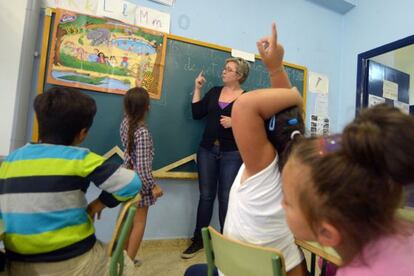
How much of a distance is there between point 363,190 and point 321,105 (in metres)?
2.73

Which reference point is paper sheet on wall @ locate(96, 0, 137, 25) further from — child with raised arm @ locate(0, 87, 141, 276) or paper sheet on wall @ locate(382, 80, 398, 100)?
→ paper sheet on wall @ locate(382, 80, 398, 100)

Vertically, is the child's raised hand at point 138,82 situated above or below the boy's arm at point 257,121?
above

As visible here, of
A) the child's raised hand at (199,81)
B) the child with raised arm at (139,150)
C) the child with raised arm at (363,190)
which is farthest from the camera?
the child's raised hand at (199,81)

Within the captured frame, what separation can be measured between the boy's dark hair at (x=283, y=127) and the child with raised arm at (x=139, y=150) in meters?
1.03

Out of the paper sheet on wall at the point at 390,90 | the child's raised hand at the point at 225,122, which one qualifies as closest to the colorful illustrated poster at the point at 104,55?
the child's raised hand at the point at 225,122

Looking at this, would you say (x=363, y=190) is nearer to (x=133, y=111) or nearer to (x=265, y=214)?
(x=265, y=214)

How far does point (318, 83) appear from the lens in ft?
9.56

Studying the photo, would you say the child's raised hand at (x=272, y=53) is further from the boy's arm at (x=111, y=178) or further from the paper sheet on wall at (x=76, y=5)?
the paper sheet on wall at (x=76, y=5)

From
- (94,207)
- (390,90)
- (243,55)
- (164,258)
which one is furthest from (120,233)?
(390,90)

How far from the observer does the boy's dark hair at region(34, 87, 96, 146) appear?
0.93 m

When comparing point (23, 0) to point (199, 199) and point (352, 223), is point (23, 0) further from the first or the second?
point (352, 223)

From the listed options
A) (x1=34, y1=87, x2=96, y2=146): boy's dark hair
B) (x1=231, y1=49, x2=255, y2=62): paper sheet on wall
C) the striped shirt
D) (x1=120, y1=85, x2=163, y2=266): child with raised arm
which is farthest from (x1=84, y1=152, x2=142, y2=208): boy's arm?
(x1=231, y1=49, x2=255, y2=62): paper sheet on wall

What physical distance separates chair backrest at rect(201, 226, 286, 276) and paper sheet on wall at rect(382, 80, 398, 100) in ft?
9.48

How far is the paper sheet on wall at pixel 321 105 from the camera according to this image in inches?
115
